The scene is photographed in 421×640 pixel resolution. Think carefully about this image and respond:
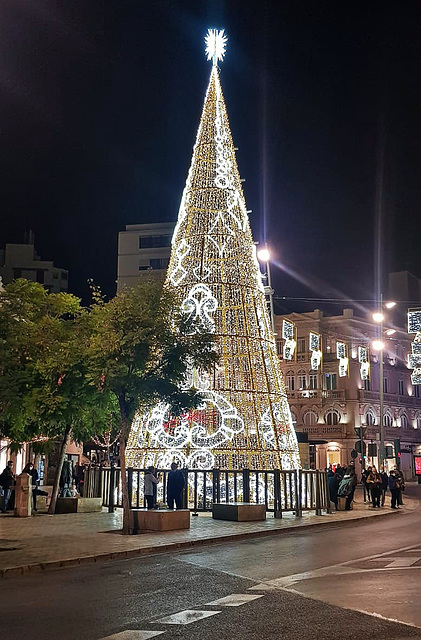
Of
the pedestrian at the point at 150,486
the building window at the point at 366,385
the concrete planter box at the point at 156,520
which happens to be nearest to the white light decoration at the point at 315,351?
the pedestrian at the point at 150,486

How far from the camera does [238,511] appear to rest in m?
20.3

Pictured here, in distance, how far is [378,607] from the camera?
27.2ft

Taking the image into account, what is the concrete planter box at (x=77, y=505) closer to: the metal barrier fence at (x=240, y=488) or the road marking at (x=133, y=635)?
the metal barrier fence at (x=240, y=488)

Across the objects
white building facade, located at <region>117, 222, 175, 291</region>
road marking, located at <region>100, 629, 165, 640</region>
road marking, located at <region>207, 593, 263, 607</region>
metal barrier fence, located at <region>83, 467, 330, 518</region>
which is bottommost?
road marking, located at <region>207, 593, 263, 607</region>

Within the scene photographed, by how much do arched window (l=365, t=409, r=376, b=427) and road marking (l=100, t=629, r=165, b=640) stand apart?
2414 inches

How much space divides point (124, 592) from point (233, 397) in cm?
1243

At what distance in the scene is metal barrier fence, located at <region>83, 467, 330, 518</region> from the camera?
21625mm

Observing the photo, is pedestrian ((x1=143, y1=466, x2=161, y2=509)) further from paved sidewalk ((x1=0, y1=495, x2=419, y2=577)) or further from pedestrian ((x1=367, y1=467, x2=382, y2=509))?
pedestrian ((x1=367, y1=467, x2=382, y2=509))

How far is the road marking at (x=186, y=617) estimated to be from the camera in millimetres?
7730

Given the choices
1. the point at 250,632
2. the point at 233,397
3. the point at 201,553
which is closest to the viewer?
the point at 250,632

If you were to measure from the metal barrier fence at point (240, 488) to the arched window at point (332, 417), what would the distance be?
4278 centimetres

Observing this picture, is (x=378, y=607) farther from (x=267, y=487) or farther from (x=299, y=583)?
(x=267, y=487)

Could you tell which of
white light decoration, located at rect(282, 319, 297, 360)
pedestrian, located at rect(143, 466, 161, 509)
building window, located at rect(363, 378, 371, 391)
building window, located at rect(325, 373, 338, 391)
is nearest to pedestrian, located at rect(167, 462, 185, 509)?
pedestrian, located at rect(143, 466, 161, 509)

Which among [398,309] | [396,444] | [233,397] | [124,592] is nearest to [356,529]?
[233,397]
